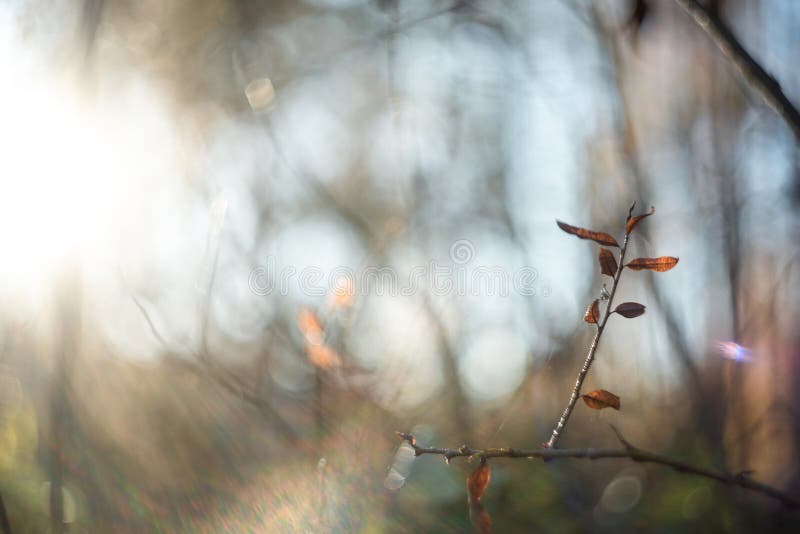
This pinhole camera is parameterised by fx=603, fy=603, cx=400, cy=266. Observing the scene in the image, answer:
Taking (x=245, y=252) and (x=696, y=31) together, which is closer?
(x=245, y=252)

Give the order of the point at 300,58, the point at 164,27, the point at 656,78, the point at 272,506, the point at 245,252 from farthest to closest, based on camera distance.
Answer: the point at 300,58, the point at 164,27, the point at 656,78, the point at 245,252, the point at 272,506

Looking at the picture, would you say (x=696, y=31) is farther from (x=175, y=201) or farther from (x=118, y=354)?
(x=118, y=354)

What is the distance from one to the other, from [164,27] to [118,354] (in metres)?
2.27

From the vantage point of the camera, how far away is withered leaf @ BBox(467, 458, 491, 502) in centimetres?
77

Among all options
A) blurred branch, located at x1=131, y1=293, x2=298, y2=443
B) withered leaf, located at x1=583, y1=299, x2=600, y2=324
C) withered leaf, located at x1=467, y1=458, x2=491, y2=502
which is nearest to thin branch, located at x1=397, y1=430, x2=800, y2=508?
withered leaf, located at x1=467, y1=458, x2=491, y2=502

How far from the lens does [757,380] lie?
92.7 inches

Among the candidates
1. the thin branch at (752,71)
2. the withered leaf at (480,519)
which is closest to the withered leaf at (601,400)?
the withered leaf at (480,519)

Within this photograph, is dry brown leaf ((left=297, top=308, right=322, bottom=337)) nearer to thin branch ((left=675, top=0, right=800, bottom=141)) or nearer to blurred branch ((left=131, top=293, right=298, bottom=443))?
blurred branch ((left=131, top=293, right=298, bottom=443))

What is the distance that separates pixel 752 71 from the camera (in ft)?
1.97

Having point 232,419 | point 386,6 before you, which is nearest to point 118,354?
point 232,419

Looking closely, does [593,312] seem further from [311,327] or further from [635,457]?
[311,327]

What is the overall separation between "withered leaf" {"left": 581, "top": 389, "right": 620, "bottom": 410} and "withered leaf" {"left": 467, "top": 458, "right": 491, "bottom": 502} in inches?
6.5

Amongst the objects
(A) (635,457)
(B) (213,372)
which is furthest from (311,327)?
(A) (635,457)

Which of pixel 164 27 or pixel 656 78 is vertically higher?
pixel 164 27
